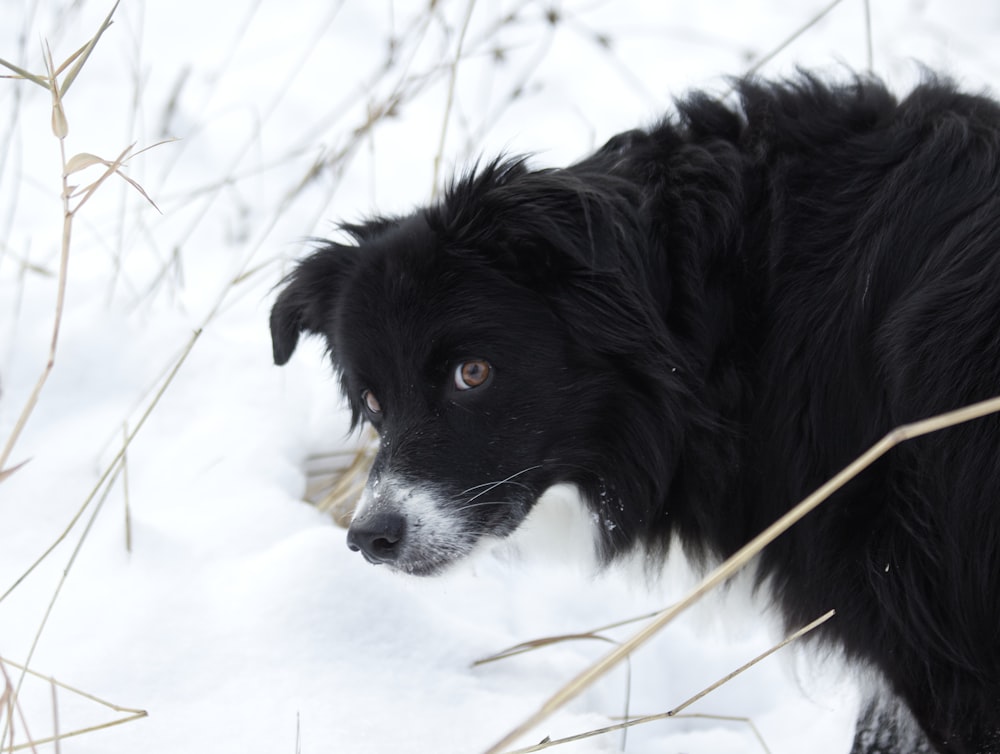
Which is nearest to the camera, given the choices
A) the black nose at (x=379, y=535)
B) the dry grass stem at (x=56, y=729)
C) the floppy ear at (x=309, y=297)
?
the dry grass stem at (x=56, y=729)

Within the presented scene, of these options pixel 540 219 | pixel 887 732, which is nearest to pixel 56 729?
pixel 540 219

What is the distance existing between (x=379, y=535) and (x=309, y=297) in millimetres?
849

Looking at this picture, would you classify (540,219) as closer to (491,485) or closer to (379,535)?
(491,485)

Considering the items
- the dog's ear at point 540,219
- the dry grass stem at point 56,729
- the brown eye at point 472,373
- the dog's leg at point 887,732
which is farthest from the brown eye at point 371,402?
the dog's leg at point 887,732

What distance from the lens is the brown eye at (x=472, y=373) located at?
2434 mm

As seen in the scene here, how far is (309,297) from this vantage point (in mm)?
2889

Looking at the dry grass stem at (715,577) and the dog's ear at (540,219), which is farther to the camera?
the dog's ear at (540,219)

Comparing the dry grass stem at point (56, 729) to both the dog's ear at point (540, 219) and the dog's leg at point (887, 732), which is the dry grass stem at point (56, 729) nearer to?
the dog's ear at point (540, 219)

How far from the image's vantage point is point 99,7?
5.93m

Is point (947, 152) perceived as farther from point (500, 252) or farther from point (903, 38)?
point (903, 38)

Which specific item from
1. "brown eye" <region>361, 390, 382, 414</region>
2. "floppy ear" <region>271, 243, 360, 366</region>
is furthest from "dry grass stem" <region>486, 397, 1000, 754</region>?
"floppy ear" <region>271, 243, 360, 366</region>

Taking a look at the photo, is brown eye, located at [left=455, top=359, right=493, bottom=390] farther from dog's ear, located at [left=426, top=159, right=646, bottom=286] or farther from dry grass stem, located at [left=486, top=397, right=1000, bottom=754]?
dry grass stem, located at [left=486, top=397, right=1000, bottom=754]

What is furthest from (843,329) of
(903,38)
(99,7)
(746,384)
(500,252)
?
(99,7)

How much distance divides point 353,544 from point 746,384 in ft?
3.33
